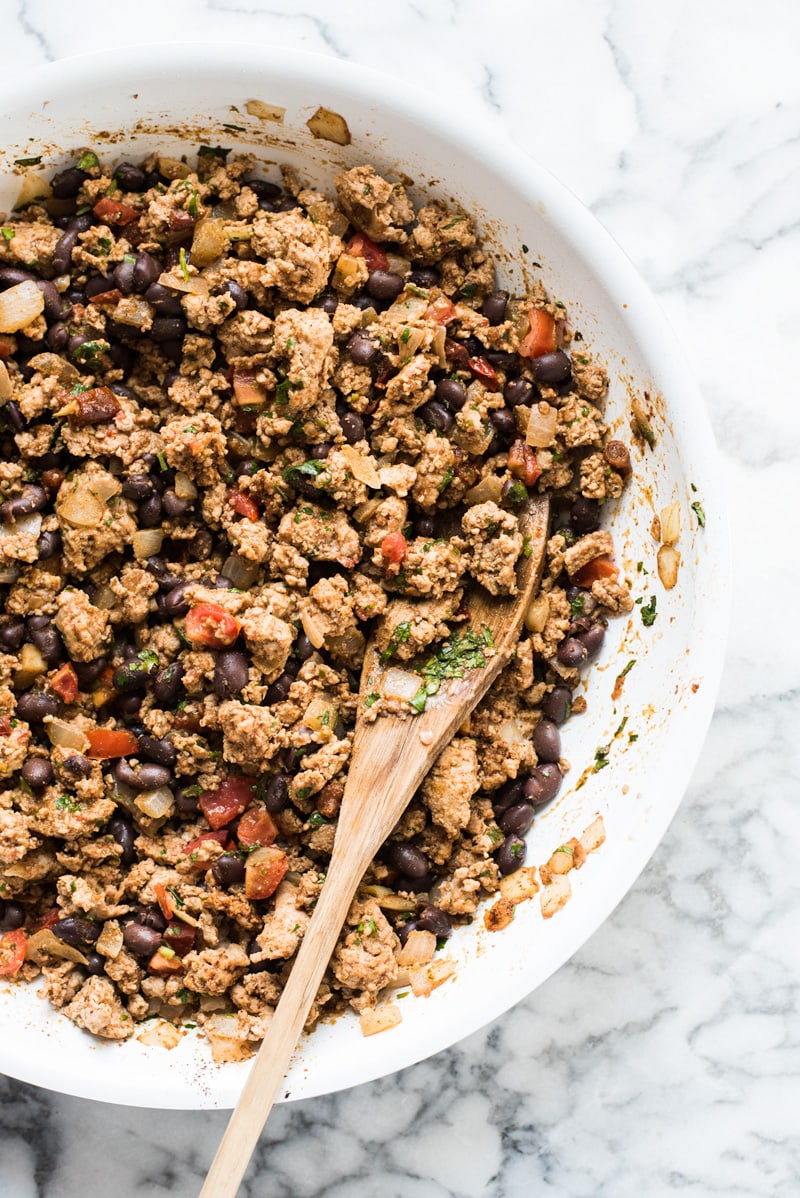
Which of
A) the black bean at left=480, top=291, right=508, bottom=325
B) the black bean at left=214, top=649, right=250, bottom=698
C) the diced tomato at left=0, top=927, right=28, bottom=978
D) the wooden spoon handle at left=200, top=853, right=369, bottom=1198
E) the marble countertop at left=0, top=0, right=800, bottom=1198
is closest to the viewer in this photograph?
the wooden spoon handle at left=200, top=853, right=369, bottom=1198

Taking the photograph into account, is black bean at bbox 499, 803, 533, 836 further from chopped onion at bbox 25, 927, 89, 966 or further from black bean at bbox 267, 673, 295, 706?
chopped onion at bbox 25, 927, 89, 966

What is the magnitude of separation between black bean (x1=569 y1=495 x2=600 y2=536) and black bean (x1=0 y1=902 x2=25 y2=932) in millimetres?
2353

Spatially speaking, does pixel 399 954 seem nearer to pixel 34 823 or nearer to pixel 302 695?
pixel 302 695

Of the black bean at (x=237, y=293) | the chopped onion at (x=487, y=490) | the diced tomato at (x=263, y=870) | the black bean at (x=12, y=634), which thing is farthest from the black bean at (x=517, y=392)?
the black bean at (x=12, y=634)

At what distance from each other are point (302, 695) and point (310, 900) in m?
0.69

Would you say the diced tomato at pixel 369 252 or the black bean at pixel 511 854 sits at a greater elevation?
the diced tomato at pixel 369 252

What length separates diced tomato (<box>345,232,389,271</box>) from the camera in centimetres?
363

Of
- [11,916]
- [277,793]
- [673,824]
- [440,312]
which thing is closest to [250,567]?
[277,793]

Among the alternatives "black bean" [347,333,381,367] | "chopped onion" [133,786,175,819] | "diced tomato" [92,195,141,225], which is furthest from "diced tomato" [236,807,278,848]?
"diced tomato" [92,195,141,225]

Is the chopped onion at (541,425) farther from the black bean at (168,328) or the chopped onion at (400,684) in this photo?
the black bean at (168,328)

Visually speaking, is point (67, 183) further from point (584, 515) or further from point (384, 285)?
point (584, 515)

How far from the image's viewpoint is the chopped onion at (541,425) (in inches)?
140

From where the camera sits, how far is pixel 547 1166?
4.09 meters

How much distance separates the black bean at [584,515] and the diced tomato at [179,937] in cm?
192
